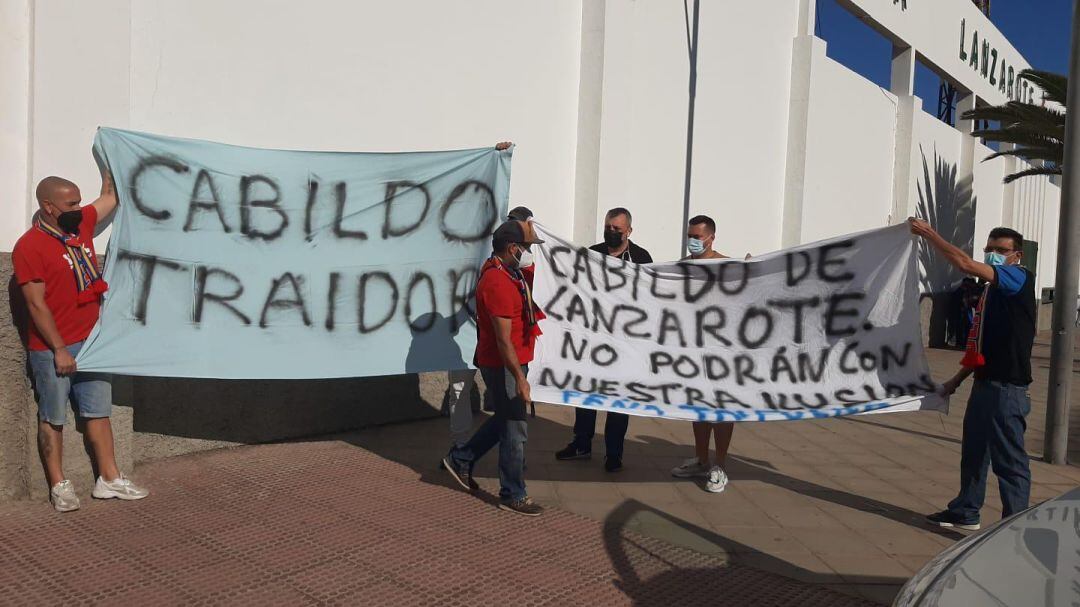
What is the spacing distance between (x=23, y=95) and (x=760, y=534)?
5018mm

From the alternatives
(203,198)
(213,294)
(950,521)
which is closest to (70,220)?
(203,198)

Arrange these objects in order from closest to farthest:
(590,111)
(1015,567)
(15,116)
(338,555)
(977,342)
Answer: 1. (1015,567)
2. (338,555)
3. (977,342)
4. (15,116)
5. (590,111)

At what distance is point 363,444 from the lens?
20.2 ft

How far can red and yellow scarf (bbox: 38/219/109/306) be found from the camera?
4.32 meters

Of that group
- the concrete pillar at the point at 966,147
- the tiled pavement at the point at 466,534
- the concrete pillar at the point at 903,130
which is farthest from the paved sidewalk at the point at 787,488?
the concrete pillar at the point at 966,147

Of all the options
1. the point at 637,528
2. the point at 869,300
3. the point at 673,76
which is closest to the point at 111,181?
the point at 637,528

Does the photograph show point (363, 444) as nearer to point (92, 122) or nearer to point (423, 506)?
point (423, 506)

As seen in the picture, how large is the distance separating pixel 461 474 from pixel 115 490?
203 cm

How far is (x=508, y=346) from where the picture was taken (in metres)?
4.49

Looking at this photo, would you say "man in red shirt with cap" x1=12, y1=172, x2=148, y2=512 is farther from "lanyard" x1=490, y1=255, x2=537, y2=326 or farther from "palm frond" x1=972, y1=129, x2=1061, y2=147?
"palm frond" x1=972, y1=129, x2=1061, y2=147

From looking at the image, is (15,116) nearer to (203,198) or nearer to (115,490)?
(203,198)

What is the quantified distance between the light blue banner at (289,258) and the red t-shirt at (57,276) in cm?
12

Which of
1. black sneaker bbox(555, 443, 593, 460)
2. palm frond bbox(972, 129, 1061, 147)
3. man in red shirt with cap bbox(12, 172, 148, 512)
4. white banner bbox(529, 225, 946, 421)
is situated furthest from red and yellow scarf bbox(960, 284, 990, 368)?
palm frond bbox(972, 129, 1061, 147)

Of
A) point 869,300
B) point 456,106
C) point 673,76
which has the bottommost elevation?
point 869,300
